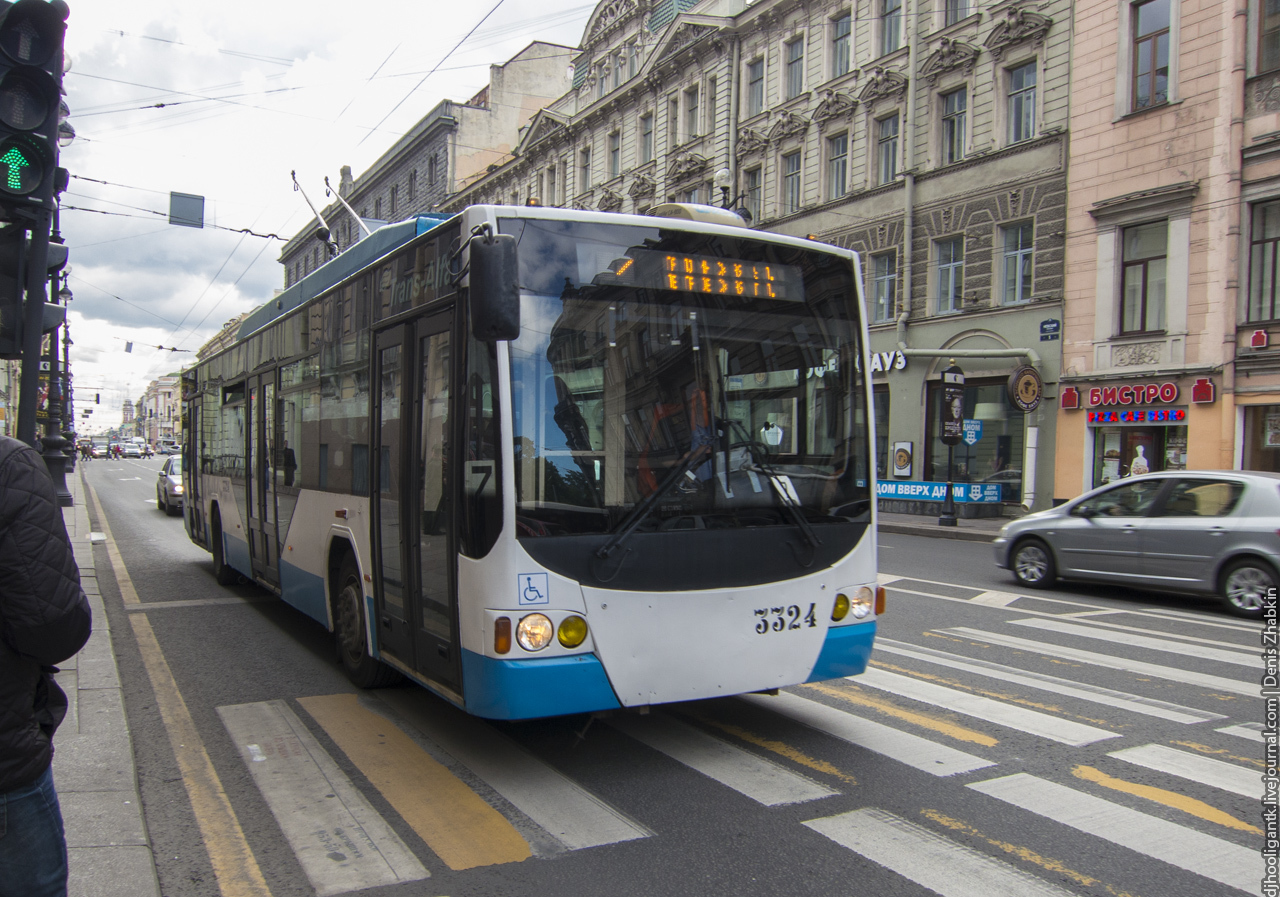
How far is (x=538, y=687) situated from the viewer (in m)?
4.41

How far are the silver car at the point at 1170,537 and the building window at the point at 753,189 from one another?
2137 cm

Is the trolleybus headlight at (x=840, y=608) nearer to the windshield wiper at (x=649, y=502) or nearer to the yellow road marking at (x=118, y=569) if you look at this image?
the windshield wiper at (x=649, y=502)

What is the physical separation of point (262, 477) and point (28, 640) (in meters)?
7.36

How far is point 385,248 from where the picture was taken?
655 cm

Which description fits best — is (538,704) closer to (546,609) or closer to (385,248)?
(546,609)


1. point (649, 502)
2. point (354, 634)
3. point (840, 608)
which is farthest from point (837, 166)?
point (649, 502)

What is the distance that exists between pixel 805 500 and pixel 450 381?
1932 millimetres

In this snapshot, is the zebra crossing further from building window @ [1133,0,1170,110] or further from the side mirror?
building window @ [1133,0,1170,110]

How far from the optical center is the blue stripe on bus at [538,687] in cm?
439

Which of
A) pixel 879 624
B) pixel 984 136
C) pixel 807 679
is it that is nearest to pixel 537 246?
pixel 807 679

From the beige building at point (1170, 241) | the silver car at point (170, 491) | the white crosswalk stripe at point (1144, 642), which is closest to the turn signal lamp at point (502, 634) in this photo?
the white crosswalk stripe at point (1144, 642)

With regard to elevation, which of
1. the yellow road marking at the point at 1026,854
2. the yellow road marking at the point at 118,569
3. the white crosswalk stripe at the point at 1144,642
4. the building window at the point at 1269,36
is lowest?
the yellow road marking at the point at 118,569

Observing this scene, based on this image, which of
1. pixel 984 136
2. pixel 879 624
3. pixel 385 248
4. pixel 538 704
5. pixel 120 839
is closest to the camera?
pixel 120 839

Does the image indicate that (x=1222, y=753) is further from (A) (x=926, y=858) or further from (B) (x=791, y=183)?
(B) (x=791, y=183)
